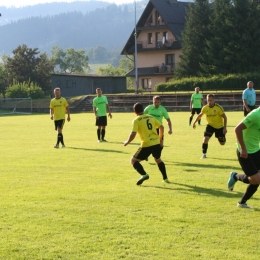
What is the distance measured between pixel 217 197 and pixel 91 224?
2.83 m

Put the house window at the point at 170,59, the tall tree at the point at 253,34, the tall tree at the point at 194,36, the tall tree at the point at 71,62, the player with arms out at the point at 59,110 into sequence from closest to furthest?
the player with arms out at the point at 59,110 → the tall tree at the point at 253,34 → the tall tree at the point at 194,36 → the house window at the point at 170,59 → the tall tree at the point at 71,62

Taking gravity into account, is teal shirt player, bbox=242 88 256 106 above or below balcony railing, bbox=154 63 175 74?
below

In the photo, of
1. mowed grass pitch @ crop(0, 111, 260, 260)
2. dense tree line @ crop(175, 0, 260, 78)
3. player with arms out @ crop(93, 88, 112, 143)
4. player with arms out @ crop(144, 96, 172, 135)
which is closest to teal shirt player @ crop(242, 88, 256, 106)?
player with arms out @ crop(93, 88, 112, 143)

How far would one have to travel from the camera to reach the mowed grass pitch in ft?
22.9

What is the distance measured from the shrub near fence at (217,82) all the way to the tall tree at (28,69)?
87.6ft

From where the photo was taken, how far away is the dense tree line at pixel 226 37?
196ft

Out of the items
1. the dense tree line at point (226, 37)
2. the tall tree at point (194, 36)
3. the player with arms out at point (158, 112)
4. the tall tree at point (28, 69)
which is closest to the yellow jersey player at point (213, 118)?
the player with arms out at point (158, 112)

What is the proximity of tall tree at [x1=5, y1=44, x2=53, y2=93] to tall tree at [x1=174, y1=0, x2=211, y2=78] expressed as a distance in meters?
24.3

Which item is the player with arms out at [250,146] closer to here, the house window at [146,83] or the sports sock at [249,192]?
the sports sock at [249,192]

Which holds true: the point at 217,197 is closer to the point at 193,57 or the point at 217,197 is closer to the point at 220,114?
the point at 220,114

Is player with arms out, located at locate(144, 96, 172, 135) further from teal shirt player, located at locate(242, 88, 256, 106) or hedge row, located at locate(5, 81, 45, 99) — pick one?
hedge row, located at locate(5, 81, 45, 99)

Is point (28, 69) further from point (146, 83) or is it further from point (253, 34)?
point (253, 34)

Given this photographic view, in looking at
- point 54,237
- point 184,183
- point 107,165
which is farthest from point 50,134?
point 54,237

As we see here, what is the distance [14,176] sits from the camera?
1309 cm
